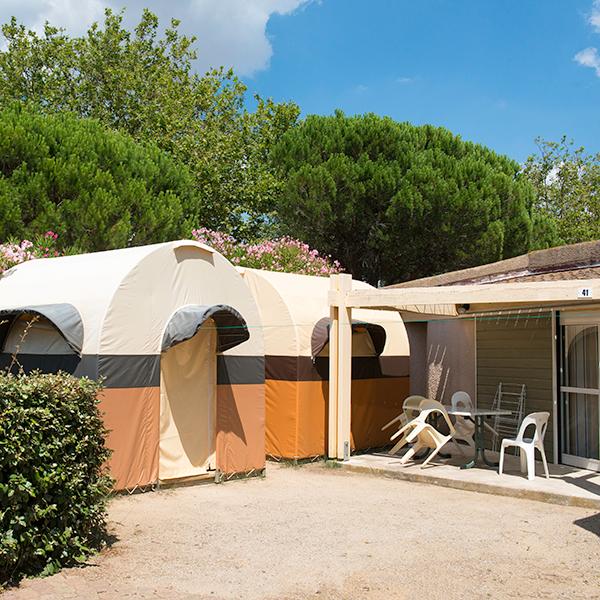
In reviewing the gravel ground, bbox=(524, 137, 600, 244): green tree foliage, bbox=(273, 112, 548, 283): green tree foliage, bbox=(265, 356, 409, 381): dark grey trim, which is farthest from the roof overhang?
bbox=(524, 137, 600, 244): green tree foliage

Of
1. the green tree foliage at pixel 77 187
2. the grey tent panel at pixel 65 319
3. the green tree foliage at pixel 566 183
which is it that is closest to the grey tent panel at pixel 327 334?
the grey tent panel at pixel 65 319

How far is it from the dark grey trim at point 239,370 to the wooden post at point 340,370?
4.67 ft

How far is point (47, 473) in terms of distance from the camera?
559 cm

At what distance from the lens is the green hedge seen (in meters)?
5.37

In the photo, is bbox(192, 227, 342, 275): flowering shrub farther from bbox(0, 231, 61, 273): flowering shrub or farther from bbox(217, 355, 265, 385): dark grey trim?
bbox(217, 355, 265, 385): dark grey trim

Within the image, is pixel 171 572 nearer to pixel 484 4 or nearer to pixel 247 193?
pixel 484 4

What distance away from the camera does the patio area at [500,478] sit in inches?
353

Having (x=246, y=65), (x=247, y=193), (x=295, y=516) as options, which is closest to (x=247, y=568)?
(x=295, y=516)

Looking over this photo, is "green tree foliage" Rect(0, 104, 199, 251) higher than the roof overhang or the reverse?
higher

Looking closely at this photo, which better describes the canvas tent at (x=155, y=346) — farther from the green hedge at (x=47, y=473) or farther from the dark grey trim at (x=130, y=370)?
the green hedge at (x=47, y=473)

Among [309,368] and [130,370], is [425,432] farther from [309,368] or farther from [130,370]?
[130,370]

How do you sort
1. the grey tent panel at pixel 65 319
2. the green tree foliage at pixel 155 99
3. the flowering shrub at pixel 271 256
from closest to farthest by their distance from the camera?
the grey tent panel at pixel 65 319 → the flowering shrub at pixel 271 256 → the green tree foliage at pixel 155 99

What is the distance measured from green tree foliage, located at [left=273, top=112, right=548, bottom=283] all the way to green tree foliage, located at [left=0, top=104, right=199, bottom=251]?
6.39 m

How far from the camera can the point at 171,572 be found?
591 centimetres
